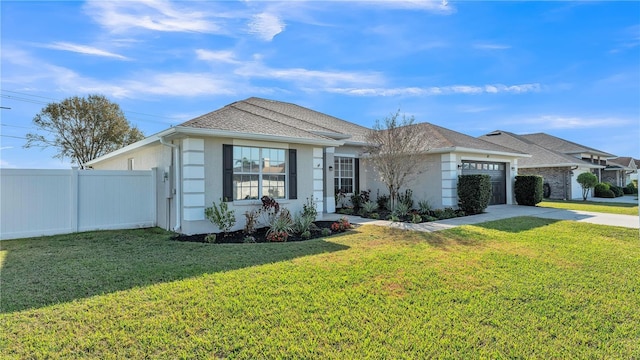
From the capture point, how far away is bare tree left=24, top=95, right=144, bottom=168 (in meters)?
26.1

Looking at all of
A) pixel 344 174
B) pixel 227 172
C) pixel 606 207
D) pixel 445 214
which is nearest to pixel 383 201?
pixel 344 174

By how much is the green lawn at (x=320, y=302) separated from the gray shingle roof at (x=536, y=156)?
19.5 metres

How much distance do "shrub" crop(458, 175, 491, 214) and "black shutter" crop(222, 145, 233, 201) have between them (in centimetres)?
1021

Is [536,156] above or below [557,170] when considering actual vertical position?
above

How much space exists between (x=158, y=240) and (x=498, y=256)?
8.16 meters

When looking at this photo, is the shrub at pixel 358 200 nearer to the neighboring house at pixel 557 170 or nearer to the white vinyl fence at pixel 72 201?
the white vinyl fence at pixel 72 201

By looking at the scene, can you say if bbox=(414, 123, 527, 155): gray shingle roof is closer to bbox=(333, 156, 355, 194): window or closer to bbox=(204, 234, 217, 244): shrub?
bbox=(333, 156, 355, 194): window

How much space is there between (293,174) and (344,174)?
18.8ft

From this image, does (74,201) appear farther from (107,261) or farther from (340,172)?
(340,172)

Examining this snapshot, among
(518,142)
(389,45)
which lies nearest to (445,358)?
(389,45)

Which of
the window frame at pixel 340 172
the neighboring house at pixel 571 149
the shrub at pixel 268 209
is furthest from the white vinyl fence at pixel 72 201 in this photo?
the neighboring house at pixel 571 149

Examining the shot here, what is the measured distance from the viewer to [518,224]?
1072 cm

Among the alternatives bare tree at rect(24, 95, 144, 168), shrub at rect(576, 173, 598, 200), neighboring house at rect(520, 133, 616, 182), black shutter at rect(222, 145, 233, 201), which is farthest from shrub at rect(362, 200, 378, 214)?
bare tree at rect(24, 95, 144, 168)

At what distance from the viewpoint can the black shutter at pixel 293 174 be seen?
34.5 feet
